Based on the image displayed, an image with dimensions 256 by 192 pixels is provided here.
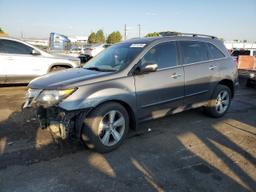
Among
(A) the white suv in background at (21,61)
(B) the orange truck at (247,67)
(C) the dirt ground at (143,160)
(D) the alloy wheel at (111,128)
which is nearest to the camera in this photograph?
(C) the dirt ground at (143,160)

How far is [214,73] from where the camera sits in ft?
18.8

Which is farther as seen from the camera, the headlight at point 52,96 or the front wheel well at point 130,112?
the front wheel well at point 130,112

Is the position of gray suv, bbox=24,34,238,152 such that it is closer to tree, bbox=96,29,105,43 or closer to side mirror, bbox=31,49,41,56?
side mirror, bbox=31,49,41,56

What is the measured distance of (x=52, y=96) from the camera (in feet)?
12.8

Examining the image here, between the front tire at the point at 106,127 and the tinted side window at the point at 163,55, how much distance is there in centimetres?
103

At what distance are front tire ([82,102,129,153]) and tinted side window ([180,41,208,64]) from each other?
6.09 ft

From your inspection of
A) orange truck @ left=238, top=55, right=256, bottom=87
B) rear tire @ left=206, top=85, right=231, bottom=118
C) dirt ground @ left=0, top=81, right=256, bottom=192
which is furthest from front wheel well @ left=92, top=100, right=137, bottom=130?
orange truck @ left=238, top=55, right=256, bottom=87

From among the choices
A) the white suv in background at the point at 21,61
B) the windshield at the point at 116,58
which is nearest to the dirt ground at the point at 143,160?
the windshield at the point at 116,58

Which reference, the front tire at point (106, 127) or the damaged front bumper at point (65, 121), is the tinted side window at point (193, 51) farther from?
the damaged front bumper at point (65, 121)

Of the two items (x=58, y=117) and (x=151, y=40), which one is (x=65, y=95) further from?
(x=151, y=40)

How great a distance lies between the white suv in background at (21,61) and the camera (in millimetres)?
8703

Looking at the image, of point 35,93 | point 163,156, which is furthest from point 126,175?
point 35,93

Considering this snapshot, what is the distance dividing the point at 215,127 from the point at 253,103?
10.00 ft

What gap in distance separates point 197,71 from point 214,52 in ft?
2.89
